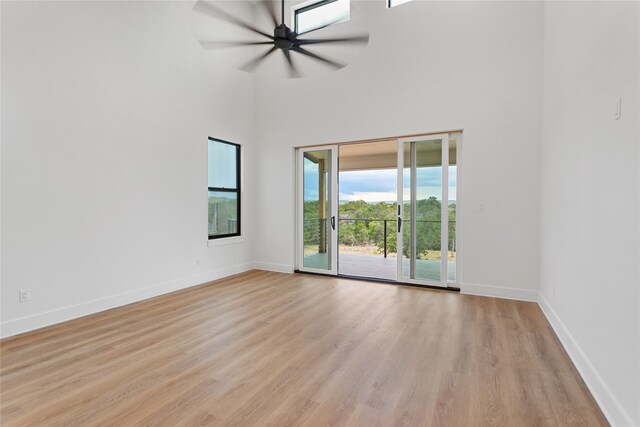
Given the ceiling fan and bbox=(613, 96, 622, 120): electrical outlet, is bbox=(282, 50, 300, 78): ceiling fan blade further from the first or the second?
bbox=(613, 96, 622, 120): electrical outlet

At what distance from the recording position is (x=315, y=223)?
5707 millimetres

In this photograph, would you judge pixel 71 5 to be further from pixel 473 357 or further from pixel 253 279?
pixel 473 357

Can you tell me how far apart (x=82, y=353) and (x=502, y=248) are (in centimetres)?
477

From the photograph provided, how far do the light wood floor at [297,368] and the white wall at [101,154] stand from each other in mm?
526

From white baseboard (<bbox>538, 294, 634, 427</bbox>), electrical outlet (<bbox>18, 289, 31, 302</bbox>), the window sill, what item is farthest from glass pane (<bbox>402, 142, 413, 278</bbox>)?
electrical outlet (<bbox>18, 289, 31, 302</bbox>)

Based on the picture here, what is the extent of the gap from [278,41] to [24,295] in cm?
337

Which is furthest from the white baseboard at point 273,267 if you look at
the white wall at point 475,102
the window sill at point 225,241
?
the white wall at point 475,102

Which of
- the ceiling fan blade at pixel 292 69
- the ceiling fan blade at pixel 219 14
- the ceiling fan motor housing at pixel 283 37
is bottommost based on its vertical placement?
the ceiling fan blade at pixel 292 69

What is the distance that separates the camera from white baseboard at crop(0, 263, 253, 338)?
2.97 metres

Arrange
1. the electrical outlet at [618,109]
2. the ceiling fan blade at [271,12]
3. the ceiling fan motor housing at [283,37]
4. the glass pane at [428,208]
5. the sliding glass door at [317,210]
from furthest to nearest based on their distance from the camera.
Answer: the sliding glass door at [317,210]
the glass pane at [428,208]
the ceiling fan blade at [271,12]
the ceiling fan motor housing at [283,37]
the electrical outlet at [618,109]

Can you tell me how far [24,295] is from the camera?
9.93 feet

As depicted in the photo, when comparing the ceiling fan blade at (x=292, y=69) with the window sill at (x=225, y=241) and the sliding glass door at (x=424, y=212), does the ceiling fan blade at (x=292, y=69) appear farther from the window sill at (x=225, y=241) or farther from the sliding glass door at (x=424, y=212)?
the window sill at (x=225, y=241)

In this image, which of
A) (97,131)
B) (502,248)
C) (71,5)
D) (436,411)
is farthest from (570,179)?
(71,5)

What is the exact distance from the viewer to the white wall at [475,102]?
13.2ft
